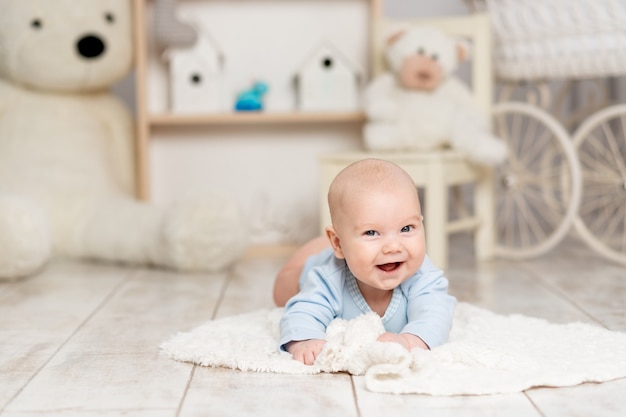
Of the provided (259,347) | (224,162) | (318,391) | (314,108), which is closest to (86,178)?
(224,162)

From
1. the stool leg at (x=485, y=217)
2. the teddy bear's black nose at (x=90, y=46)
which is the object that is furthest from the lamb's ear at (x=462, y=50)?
the teddy bear's black nose at (x=90, y=46)

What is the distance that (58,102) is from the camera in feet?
8.18

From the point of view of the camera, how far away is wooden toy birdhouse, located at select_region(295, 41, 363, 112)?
99.9 inches

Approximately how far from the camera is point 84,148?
2480 mm

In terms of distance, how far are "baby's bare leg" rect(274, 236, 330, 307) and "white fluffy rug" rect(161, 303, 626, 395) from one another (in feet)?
0.36

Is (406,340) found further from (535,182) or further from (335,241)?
(535,182)

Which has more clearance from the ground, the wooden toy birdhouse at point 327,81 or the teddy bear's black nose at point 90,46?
the teddy bear's black nose at point 90,46

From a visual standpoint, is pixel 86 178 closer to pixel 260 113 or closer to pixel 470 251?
pixel 260 113

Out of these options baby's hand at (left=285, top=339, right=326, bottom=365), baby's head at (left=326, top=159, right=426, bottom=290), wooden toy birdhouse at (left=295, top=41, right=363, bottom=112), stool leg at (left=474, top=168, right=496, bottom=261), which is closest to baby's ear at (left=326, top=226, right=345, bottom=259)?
baby's head at (left=326, top=159, right=426, bottom=290)

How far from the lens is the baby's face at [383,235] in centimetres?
126

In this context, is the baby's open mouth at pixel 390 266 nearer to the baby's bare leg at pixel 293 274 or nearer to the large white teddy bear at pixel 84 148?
the baby's bare leg at pixel 293 274

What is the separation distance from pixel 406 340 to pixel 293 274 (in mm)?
384

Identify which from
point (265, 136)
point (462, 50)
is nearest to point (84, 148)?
point (265, 136)

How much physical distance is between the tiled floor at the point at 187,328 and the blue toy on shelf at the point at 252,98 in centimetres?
42
